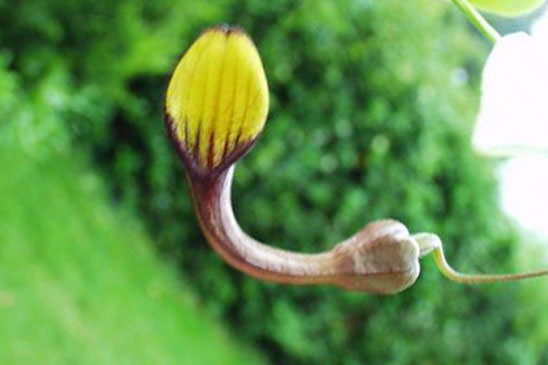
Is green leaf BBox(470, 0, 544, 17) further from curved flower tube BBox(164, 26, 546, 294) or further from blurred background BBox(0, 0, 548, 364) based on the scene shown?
blurred background BBox(0, 0, 548, 364)

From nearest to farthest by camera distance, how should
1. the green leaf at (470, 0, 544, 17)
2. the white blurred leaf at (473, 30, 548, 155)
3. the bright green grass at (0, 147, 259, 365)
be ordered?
the white blurred leaf at (473, 30, 548, 155) < the green leaf at (470, 0, 544, 17) < the bright green grass at (0, 147, 259, 365)

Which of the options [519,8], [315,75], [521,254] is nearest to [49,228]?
[315,75]

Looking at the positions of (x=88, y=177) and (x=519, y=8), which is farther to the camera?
(x=88, y=177)

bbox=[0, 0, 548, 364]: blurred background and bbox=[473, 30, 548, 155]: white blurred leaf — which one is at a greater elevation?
bbox=[473, 30, 548, 155]: white blurred leaf

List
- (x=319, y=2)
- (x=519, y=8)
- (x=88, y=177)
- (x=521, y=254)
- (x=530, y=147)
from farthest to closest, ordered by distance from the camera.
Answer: (x=521, y=254), (x=88, y=177), (x=319, y=2), (x=519, y=8), (x=530, y=147)

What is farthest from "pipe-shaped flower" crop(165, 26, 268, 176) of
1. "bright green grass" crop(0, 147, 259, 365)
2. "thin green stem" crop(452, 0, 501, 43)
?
"bright green grass" crop(0, 147, 259, 365)

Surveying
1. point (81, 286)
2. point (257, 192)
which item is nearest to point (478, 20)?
point (81, 286)

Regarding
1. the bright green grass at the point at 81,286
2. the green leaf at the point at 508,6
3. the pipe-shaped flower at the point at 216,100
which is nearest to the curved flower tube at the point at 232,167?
the pipe-shaped flower at the point at 216,100

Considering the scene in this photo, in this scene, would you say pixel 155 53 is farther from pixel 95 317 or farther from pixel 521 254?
pixel 521 254
